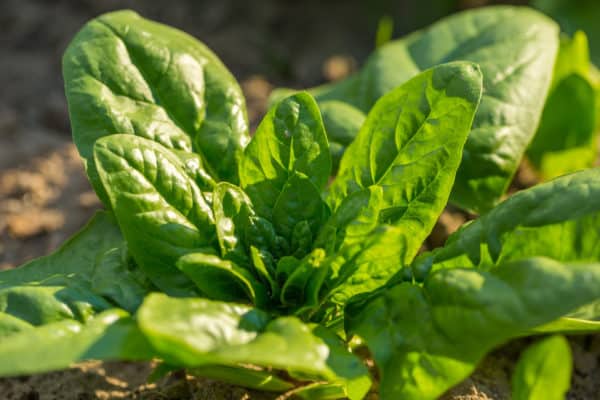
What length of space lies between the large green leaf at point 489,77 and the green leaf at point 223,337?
0.71 m

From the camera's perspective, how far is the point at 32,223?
2.19 meters

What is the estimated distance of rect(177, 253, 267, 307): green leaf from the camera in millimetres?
1290

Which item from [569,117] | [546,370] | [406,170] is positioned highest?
[406,170]

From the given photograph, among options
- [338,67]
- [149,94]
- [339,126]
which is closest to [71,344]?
[149,94]

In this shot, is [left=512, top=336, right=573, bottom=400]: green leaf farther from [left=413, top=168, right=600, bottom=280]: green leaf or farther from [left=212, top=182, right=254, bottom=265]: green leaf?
[left=212, top=182, right=254, bottom=265]: green leaf

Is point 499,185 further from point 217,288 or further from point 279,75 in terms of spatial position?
point 279,75

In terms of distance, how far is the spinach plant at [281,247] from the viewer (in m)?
1.13

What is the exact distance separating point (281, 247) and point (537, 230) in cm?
49

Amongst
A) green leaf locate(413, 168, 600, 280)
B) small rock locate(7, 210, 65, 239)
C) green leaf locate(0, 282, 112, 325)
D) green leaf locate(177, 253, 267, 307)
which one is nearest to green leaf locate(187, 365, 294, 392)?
green leaf locate(177, 253, 267, 307)

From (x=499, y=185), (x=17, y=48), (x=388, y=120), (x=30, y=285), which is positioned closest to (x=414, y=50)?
(x=499, y=185)

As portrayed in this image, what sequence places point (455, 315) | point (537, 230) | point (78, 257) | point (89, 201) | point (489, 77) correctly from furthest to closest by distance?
point (89, 201)
point (489, 77)
point (78, 257)
point (537, 230)
point (455, 315)

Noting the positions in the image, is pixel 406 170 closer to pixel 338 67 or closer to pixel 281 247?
pixel 281 247

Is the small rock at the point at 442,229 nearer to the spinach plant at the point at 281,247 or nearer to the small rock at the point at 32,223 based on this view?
the spinach plant at the point at 281,247

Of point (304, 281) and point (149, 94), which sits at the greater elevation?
point (149, 94)
